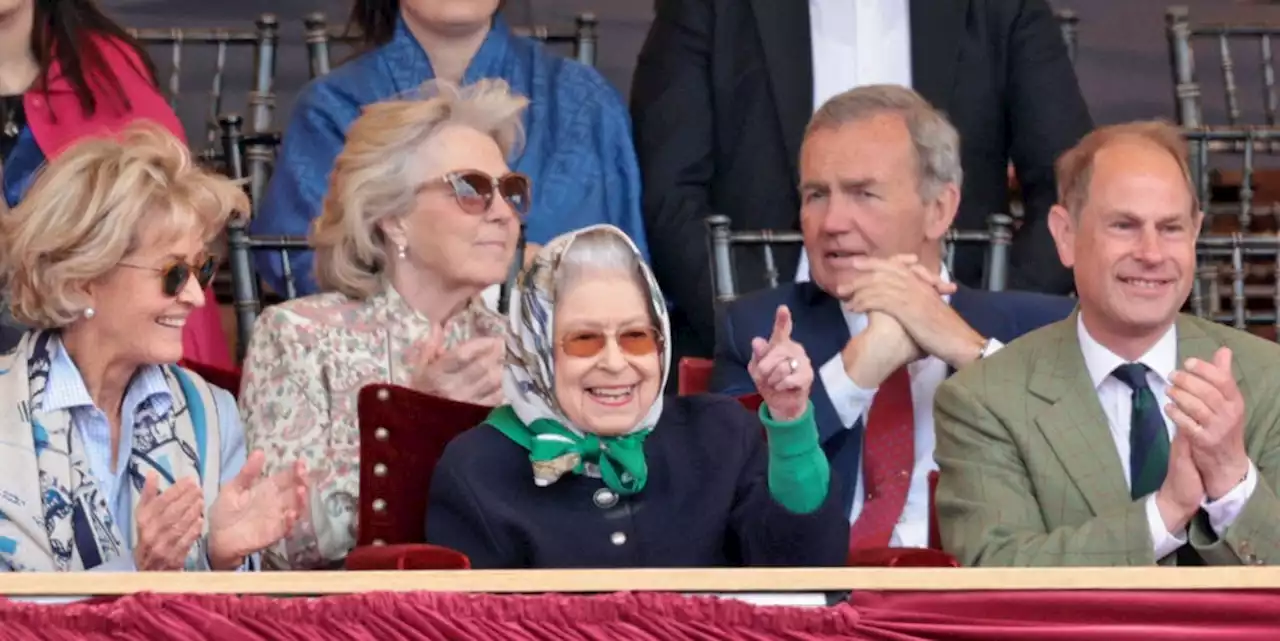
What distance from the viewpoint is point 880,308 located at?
9.93 feet

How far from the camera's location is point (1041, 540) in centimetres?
257

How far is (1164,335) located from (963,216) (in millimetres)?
888

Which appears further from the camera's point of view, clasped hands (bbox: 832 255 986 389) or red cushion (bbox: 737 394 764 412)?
clasped hands (bbox: 832 255 986 389)

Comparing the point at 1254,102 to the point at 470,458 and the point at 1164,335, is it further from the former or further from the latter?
the point at 470,458

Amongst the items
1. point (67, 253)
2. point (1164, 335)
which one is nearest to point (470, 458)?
point (67, 253)

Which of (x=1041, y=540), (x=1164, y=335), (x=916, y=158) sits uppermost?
(x=916, y=158)

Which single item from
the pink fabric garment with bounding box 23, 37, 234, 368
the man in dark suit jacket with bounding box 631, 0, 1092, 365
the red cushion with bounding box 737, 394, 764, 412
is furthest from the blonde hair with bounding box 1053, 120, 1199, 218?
the pink fabric garment with bounding box 23, 37, 234, 368

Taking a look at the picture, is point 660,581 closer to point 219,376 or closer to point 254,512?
point 254,512

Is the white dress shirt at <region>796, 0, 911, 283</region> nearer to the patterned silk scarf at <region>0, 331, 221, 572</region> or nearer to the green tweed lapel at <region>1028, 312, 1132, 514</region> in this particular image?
the green tweed lapel at <region>1028, 312, 1132, 514</region>

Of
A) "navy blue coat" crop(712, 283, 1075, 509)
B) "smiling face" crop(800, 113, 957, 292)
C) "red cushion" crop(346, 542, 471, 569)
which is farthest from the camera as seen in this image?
"smiling face" crop(800, 113, 957, 292)

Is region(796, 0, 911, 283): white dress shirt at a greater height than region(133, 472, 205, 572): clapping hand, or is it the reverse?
region(796, 0, 911, 283): white dress shirt

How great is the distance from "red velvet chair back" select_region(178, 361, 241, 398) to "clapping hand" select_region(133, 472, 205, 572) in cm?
57

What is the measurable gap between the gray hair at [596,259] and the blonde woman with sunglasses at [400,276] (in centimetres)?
35

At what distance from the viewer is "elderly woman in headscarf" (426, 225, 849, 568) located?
8.37ft
